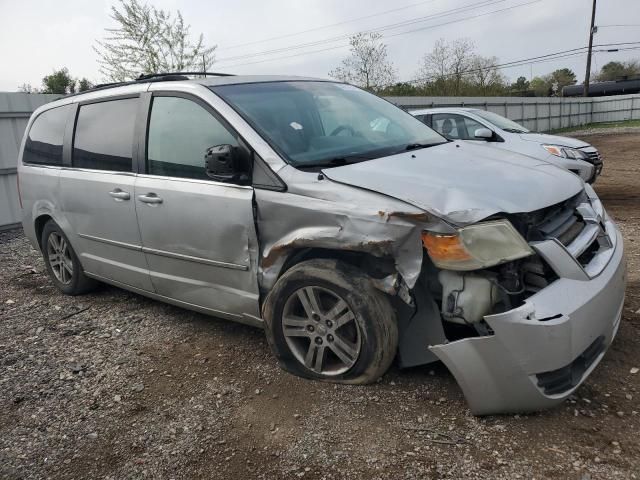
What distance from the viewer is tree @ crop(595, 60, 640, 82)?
201 feet

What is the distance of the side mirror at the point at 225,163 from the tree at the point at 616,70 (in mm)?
68576

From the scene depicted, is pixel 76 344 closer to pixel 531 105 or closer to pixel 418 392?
pixel 418 392

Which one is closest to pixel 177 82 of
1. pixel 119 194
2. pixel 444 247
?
pixel 119 194

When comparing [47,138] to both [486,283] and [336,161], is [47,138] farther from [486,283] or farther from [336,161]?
[486,283]

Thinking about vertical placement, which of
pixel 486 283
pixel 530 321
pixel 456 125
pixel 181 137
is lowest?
pixel 530 321

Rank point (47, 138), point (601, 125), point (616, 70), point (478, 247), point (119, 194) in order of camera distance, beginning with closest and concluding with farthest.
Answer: point (478, 247) → point (119, 194) → point (47, 138) → point (601, 125) → point (616, 70)

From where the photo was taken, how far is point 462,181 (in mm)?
2787

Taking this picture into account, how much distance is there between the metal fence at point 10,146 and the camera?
29.2 feet

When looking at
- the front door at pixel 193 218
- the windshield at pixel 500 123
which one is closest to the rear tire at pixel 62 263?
the front door at pixel 193 218

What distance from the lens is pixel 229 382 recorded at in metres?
3.21

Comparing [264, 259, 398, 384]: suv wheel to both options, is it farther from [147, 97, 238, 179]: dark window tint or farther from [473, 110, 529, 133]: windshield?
[473, 110, 529, 133]: windshield

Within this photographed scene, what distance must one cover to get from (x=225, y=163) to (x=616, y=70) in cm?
7186

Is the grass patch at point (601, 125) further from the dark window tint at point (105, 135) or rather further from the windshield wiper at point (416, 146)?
the dark window tint at point (105, 135)

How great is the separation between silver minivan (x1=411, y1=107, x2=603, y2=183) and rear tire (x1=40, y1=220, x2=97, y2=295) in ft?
18.2
